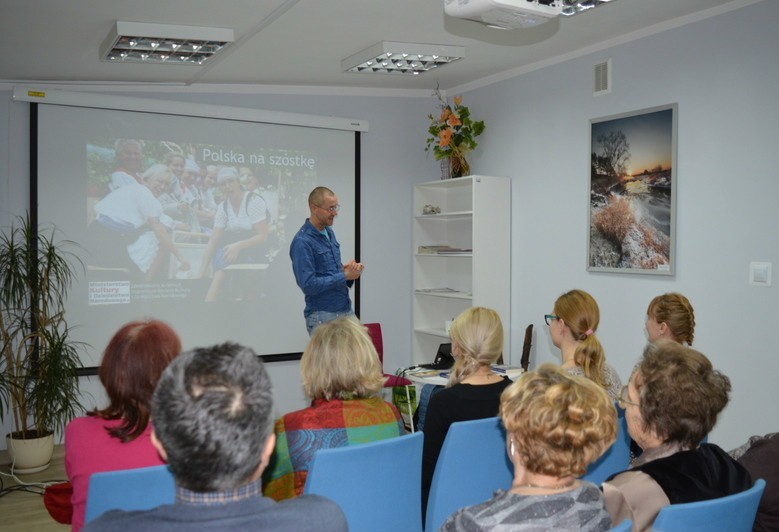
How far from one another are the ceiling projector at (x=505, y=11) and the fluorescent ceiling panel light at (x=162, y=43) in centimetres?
168

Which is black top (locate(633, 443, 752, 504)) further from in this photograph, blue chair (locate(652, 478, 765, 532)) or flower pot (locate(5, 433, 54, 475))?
flower pot (locate(5, 433, 54, 475))

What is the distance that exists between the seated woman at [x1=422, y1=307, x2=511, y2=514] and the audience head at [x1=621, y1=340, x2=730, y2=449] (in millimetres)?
715

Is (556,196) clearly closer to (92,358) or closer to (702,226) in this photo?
(702,226)

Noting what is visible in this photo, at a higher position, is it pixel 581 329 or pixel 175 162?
pixel 175 162

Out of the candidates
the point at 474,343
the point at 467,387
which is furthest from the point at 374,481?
the point at 474,343

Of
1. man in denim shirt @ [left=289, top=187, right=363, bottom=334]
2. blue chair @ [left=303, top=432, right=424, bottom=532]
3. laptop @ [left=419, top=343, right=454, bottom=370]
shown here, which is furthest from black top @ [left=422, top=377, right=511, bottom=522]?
man in denim shirt @ [left=289, top=187, right=363, bottom=334]

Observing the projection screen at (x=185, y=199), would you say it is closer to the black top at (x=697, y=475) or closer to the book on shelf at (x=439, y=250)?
the book on shelf at (x=439, y=250)

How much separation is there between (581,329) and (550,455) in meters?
1.78

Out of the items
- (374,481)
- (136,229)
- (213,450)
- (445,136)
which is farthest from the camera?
(445,136)

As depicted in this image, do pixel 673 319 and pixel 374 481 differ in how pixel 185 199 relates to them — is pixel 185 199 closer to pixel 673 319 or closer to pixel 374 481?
pixel 673 319

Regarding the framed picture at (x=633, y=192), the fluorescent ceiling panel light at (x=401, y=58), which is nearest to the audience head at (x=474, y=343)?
the framed picture at (x=633, y=192)

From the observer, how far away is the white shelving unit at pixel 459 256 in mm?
5672

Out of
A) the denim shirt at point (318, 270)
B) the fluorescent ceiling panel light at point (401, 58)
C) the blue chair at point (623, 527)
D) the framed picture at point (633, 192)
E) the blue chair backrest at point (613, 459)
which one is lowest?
the blue chair backrest at point (613, 459)

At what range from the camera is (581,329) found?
10.4 feet
